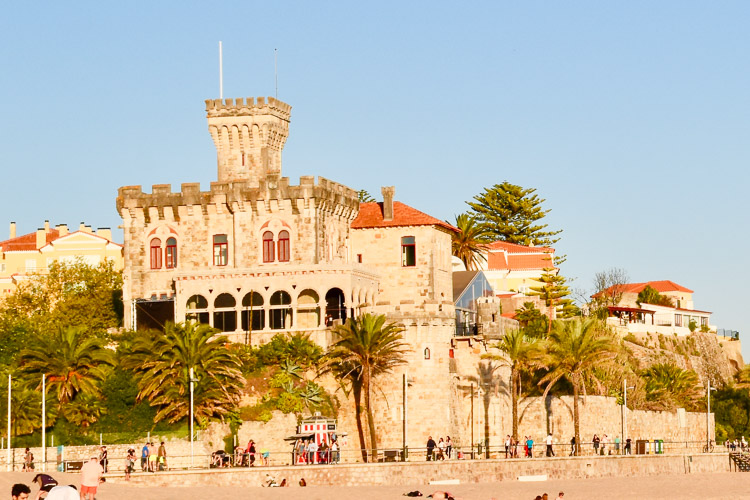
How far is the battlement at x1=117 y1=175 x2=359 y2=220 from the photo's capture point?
71.4 metres

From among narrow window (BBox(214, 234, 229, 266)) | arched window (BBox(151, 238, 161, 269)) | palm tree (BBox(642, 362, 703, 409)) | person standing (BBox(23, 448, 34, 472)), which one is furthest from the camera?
palm tree (BBox(642, 362, 703, 409))

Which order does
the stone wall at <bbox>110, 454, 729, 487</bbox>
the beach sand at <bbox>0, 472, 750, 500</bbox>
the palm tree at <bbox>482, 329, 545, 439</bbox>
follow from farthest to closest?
the palm tree at <bbox>482, 329, 545, 439</bbox>
the stone wall at <bbox>110, 454, 729, 487</bbox>
the beach sand at <bbox>0, 472, 750, 500</bbox>

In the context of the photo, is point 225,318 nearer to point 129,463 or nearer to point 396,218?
point 396,218

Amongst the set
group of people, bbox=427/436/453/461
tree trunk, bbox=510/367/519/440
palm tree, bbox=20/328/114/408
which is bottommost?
group of people, bbox=427/436/453/461

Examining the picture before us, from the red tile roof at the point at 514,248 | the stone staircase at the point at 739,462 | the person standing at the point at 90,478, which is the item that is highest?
the red tile roof at the point at 514,248

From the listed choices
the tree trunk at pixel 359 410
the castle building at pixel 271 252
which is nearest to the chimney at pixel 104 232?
the castle building at pixel 271 252

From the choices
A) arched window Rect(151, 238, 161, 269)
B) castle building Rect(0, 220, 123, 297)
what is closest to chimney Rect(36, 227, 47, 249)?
castle building Rect(0, 220, 123, 297)

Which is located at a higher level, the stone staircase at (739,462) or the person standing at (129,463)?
the person standing at (129,463)

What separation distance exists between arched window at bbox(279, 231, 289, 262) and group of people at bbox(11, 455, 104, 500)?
3594 centimetres

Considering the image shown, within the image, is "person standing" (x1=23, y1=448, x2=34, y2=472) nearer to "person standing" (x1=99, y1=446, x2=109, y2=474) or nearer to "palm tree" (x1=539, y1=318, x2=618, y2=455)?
"person standing" (x1=99, y1=446, x2=109, y2=474)

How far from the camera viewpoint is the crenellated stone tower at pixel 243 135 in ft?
245

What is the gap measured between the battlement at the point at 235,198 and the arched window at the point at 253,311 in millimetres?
4938

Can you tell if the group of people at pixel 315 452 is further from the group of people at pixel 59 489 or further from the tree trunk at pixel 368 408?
the group of people at pixel 59 489

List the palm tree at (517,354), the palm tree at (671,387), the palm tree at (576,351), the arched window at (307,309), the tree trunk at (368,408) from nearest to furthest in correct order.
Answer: the tree trunk at (368,408) → the palm tree at (576,351) → the palm tree at (517,354) → the arched window at (307,309) → the palm tree at (671,387)
